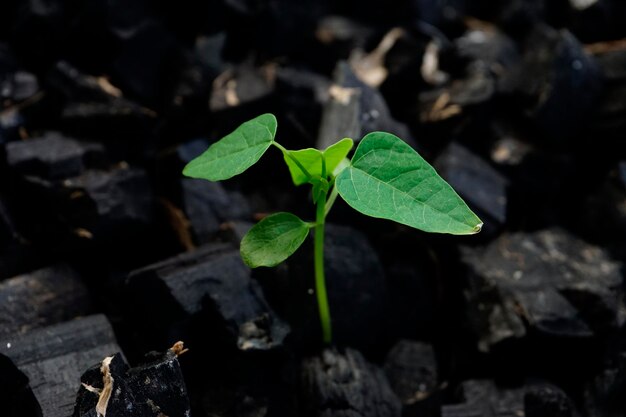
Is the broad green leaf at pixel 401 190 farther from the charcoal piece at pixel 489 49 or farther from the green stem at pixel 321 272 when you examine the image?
the charcoal piece at pixel 489 49

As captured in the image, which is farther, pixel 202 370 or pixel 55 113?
pixel 55 113

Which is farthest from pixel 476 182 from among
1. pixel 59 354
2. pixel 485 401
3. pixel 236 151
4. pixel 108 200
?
pixel 59 354

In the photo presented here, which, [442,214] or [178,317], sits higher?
[442,214]

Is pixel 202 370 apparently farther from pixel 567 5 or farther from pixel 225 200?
pixel 567 5

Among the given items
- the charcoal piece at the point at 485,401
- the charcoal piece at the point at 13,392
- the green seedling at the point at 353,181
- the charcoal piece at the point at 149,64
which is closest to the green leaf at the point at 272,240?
the green seedling at the point at 353,181

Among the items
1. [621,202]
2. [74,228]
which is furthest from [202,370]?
[621,202]

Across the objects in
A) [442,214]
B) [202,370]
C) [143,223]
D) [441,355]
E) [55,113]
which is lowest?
[441,355]

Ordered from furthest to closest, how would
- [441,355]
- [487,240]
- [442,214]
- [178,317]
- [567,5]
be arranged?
[567,5] → [487,240] → [441,355] → [178,317] → [442,214]

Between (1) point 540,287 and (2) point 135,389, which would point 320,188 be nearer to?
(2) point 135,389
